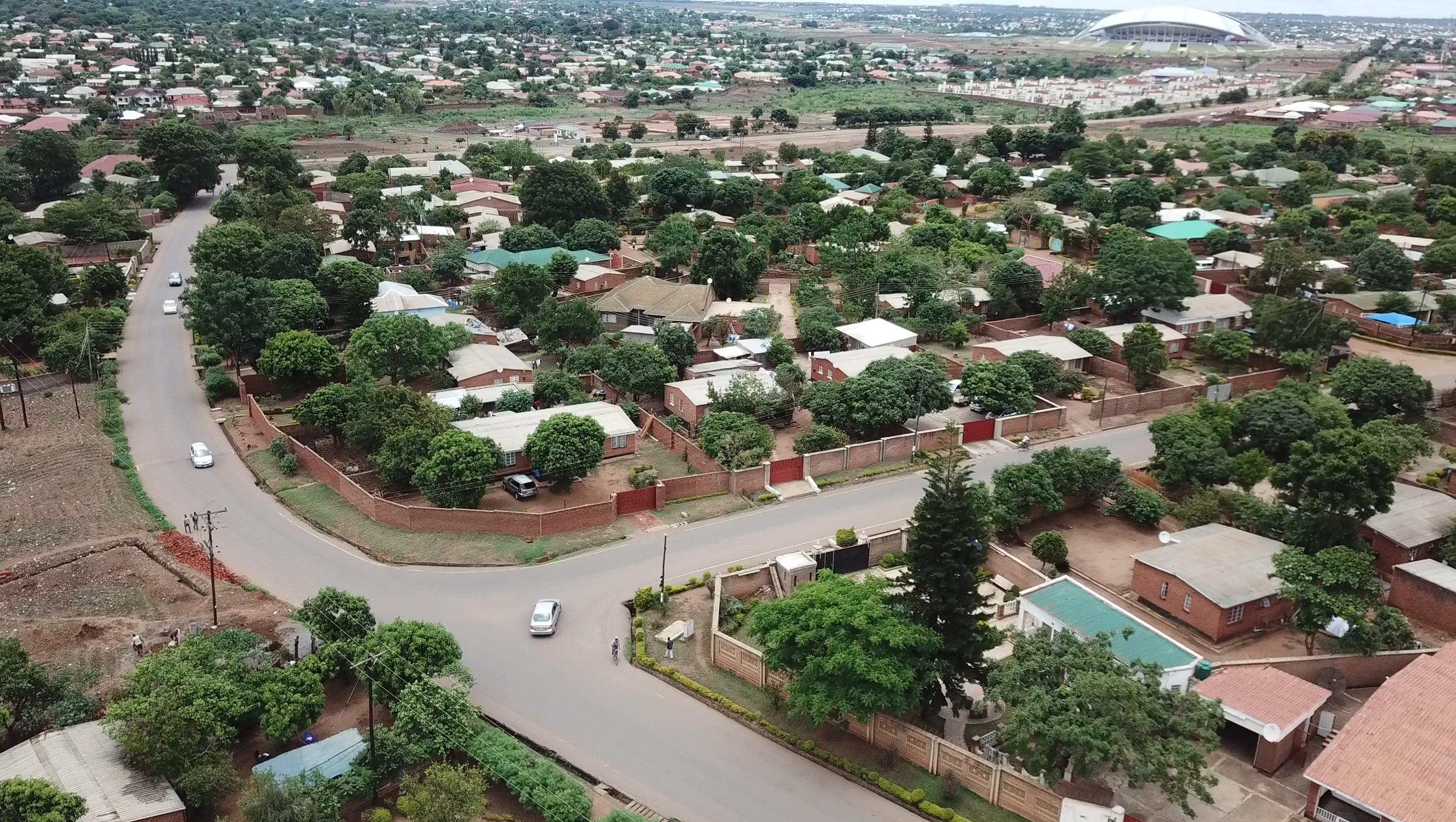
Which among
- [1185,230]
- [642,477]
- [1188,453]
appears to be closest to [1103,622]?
[1188,453]

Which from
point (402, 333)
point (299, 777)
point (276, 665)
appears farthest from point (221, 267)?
point (299, 777)

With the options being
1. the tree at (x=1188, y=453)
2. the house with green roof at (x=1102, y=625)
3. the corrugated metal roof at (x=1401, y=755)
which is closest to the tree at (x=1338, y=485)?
the tree at (x=1188, y=453)

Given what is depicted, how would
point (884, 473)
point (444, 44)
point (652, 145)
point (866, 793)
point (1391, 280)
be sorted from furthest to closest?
point (444, 44)
point (652, 145)
point (1391, 280)
point (884, 473)
point (866, 793)

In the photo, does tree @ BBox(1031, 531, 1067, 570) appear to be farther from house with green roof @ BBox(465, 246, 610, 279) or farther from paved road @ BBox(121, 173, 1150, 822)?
house with green roof @ BBox(465, 246, 610, 279)

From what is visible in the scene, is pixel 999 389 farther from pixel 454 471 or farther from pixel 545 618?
pixel 545 618

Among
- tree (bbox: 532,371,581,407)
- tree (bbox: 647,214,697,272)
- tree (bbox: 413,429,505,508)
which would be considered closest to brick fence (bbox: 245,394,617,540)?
tree (bbox: 413,429,505,508)

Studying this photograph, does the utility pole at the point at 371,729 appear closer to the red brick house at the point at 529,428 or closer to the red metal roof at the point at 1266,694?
the red brick house at the point at 529,428

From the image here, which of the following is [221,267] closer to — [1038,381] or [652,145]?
[1038,381]
